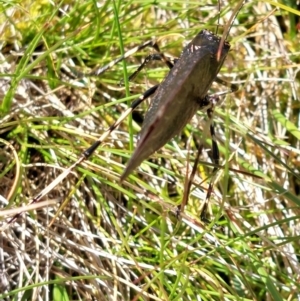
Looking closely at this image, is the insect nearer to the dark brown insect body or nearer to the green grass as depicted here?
the dark brown insect body

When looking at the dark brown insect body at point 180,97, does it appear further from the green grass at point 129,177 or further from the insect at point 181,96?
the green grass at point 129,177

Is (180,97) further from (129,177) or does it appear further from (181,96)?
(129,177)

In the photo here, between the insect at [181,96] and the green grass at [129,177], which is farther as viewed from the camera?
the green grass at [129,177]

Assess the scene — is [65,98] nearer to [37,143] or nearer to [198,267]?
[37,143]

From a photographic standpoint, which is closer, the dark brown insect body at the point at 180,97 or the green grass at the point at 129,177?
the dark brown insect body at the point at 180,97

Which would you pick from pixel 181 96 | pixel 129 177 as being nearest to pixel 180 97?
pixel 181 96

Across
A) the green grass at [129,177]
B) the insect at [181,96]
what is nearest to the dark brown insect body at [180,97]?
the insect at [181,96]

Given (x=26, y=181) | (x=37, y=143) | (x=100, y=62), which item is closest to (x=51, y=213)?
(x=26, y=181)
